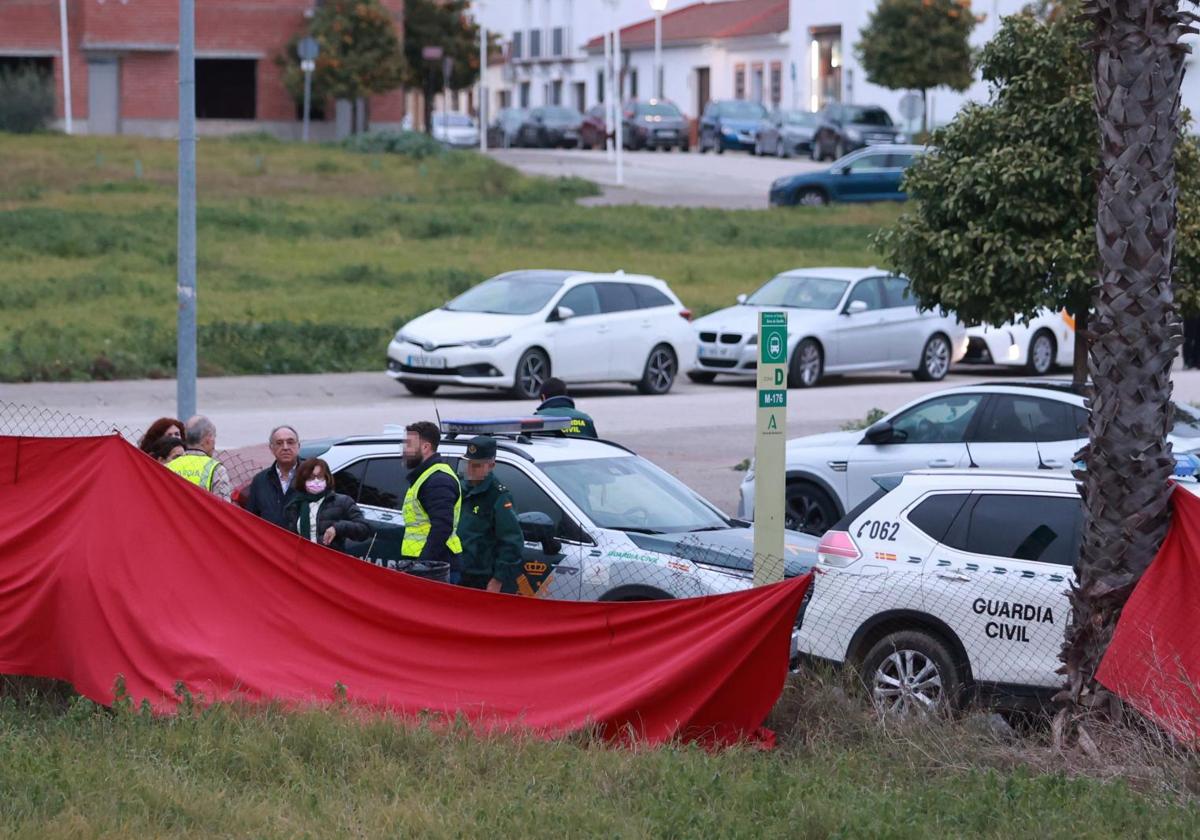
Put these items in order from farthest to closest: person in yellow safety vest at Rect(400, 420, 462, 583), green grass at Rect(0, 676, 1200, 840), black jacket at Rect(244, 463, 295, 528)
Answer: black jacket at Rect(244, 463, 295, 528) → person in yellow safety vest at Rect(400, 420, 462, 583) → green grass at Rect(0, 676, 1200, 840)

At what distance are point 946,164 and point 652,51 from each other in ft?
219

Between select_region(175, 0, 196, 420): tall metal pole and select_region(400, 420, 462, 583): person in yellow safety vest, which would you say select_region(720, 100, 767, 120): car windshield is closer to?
select_region(175, 0, 196, 420): tall metal pole

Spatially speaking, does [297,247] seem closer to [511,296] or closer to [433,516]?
[511,296]

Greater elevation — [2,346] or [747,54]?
[747,54]

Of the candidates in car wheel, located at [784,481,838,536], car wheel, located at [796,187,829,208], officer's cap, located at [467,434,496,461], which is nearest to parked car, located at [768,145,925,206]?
car wheel, located at [796,187,829,208]

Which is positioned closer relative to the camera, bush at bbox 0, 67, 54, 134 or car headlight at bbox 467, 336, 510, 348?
car headlight at bbox 467, 336, 510, 348

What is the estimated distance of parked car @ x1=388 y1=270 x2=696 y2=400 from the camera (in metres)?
22.1

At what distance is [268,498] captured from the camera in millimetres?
10266

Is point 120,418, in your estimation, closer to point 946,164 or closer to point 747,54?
point 946,164

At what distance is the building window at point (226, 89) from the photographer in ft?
207

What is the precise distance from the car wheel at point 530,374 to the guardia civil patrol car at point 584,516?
10469mm

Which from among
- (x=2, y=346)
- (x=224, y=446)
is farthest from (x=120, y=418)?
(x=2, y=346)

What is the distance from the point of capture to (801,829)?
6586mm

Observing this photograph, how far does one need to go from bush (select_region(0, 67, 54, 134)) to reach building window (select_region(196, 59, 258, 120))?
7672 millimetres
